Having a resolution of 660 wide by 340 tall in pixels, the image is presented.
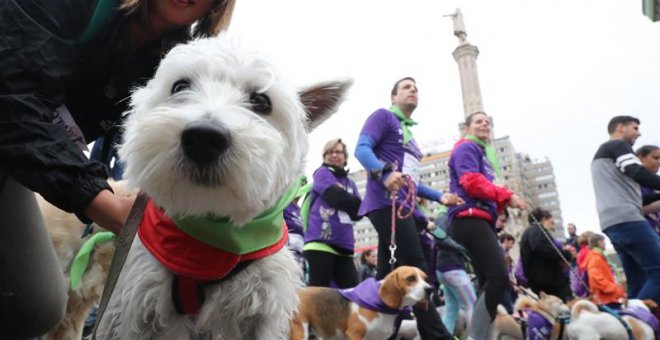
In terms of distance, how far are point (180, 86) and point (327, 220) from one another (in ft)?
10.8

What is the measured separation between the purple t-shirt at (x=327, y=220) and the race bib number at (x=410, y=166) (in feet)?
2.50

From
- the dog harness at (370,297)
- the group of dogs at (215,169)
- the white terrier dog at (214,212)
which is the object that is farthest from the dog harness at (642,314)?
the white terrier dog at (214,212)

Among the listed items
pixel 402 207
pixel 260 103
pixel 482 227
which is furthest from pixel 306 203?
pixel 260 103

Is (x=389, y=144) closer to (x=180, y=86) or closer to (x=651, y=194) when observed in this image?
(x=180, y=86)

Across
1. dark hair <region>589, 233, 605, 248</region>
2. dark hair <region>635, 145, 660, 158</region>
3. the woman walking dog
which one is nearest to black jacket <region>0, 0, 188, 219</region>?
the woman walking dog

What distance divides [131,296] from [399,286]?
289 cm

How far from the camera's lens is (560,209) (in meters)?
136

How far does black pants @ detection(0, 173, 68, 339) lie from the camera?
1.87 meters

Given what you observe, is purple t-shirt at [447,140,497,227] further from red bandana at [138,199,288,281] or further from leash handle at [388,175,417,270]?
red bandana at [138,199,288,281]

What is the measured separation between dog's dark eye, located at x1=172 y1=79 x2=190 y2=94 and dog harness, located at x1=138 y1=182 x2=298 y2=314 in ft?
1.38

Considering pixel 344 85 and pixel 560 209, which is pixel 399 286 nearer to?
pixel 344 85

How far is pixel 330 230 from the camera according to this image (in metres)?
5.05

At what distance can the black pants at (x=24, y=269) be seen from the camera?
6.14ft

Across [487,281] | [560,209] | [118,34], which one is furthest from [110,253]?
[560,209]
